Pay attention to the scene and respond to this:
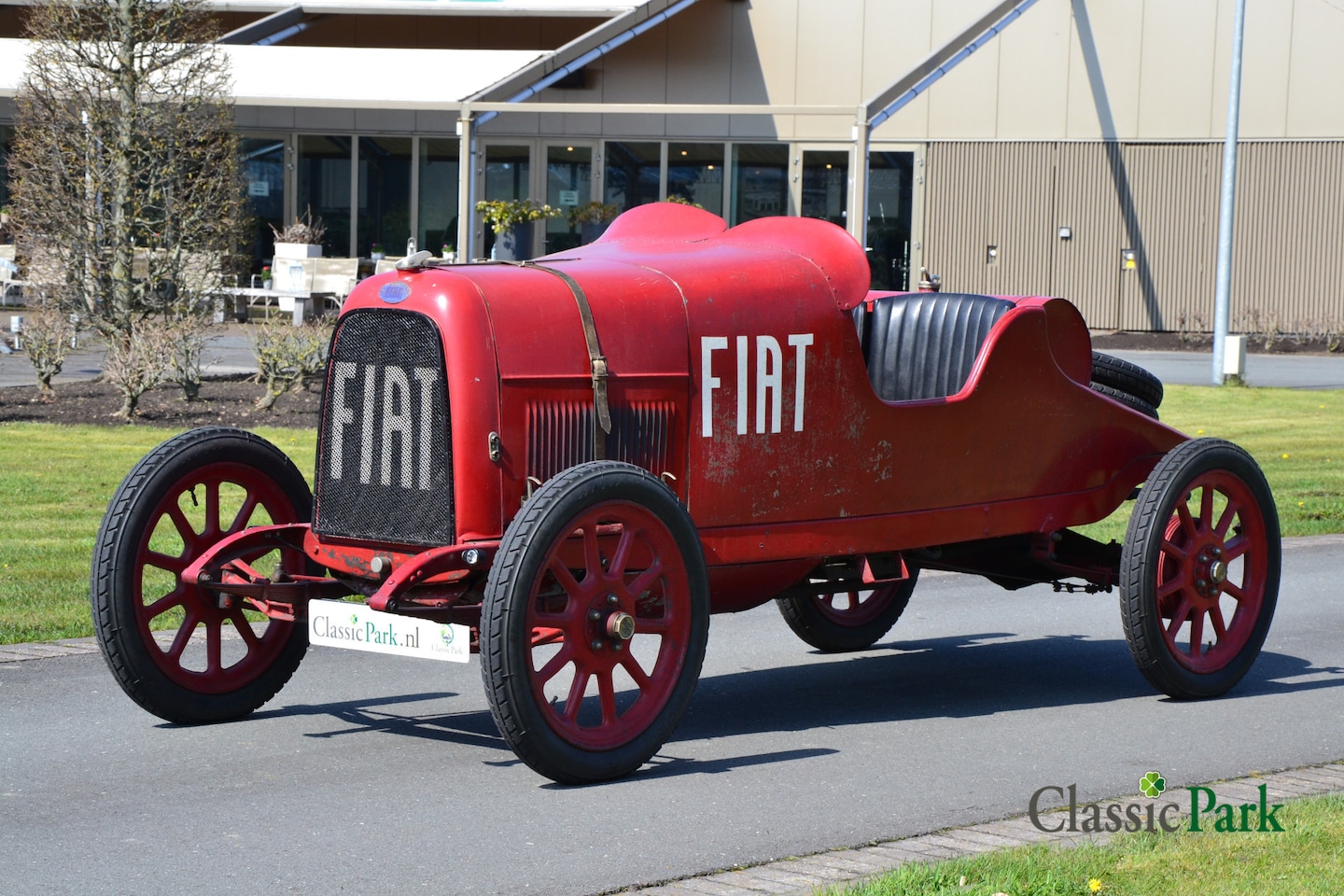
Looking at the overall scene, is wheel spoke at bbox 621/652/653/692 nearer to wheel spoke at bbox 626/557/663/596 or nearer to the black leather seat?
wheel spoke at bbox 626/557/663/596

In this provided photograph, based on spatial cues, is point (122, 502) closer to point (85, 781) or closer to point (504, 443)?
point (85, 781)

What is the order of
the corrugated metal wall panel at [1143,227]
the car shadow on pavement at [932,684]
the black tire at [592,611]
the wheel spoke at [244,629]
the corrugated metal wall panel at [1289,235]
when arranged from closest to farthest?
the black tire at [592,611], the wheel spoke at [244,629], the car shadow on pavement at [932,684], the corrugated metal wall panel at [1289,235], the corrugated metal wall panel at [1143,227]

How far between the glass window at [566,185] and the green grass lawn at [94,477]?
12.8m

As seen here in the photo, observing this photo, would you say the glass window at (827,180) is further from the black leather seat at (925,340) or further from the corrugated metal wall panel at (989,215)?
the black leather seat at (925,340)

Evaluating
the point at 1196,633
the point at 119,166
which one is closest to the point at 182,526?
the point at 1196,633

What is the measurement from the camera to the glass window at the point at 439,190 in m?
28.7

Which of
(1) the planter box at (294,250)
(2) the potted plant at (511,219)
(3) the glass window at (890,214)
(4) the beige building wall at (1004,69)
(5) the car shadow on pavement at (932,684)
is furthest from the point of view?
(3) the glass window at (890,214)

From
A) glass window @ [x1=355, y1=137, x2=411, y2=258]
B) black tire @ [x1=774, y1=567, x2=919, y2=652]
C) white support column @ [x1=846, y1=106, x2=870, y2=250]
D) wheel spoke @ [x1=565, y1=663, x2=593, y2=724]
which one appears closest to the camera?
wheel spoke @ [x1=565, y1=663, x2=593, y2=724]

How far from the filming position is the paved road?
4555mm

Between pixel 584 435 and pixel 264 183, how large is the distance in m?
24.8

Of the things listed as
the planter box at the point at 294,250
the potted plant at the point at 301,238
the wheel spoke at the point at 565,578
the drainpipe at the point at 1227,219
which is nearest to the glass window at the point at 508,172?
the potted plant at the point at 301,238

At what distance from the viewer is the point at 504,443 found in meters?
5.38

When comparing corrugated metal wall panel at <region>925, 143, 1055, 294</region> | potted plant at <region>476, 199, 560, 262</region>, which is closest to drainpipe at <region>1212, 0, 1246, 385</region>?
corrugated metal wall panel at <region>925, 143, 1055, 294</region>

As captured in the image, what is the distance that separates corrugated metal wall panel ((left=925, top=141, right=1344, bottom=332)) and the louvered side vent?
22664 mm
